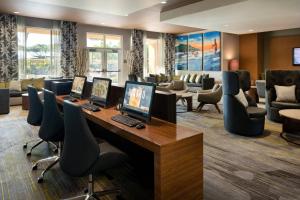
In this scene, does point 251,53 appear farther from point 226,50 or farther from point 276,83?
point 276,83

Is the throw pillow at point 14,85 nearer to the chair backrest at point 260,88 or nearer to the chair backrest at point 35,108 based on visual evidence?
the chair backrest at point 35,108

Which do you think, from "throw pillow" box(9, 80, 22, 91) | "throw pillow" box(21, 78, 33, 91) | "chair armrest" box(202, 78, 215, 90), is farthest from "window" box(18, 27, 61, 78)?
"chair armrest" box(202, 78, 215, 90)

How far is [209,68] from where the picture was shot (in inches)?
441

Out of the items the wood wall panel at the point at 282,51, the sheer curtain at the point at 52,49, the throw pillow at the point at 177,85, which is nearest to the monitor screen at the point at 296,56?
the wood wall panel at the point at 282,51

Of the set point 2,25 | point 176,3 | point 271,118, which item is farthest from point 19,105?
point 271,118

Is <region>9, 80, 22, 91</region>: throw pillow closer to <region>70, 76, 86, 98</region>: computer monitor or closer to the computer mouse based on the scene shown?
<region>70, 76, 86, 98</region>: computer monitor

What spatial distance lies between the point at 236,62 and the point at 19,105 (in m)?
8.99

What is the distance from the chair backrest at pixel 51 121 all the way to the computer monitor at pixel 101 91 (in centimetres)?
55

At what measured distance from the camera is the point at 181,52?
40.6ft

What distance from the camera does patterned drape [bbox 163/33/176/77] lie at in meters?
12.2

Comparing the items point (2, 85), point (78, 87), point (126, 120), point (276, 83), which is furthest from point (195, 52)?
point (126, 120)

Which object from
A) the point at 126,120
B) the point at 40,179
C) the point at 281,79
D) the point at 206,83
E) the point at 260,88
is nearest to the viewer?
the point at 126,120

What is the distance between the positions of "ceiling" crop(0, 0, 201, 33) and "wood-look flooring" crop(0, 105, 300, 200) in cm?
356

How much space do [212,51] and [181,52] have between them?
1.82 m
